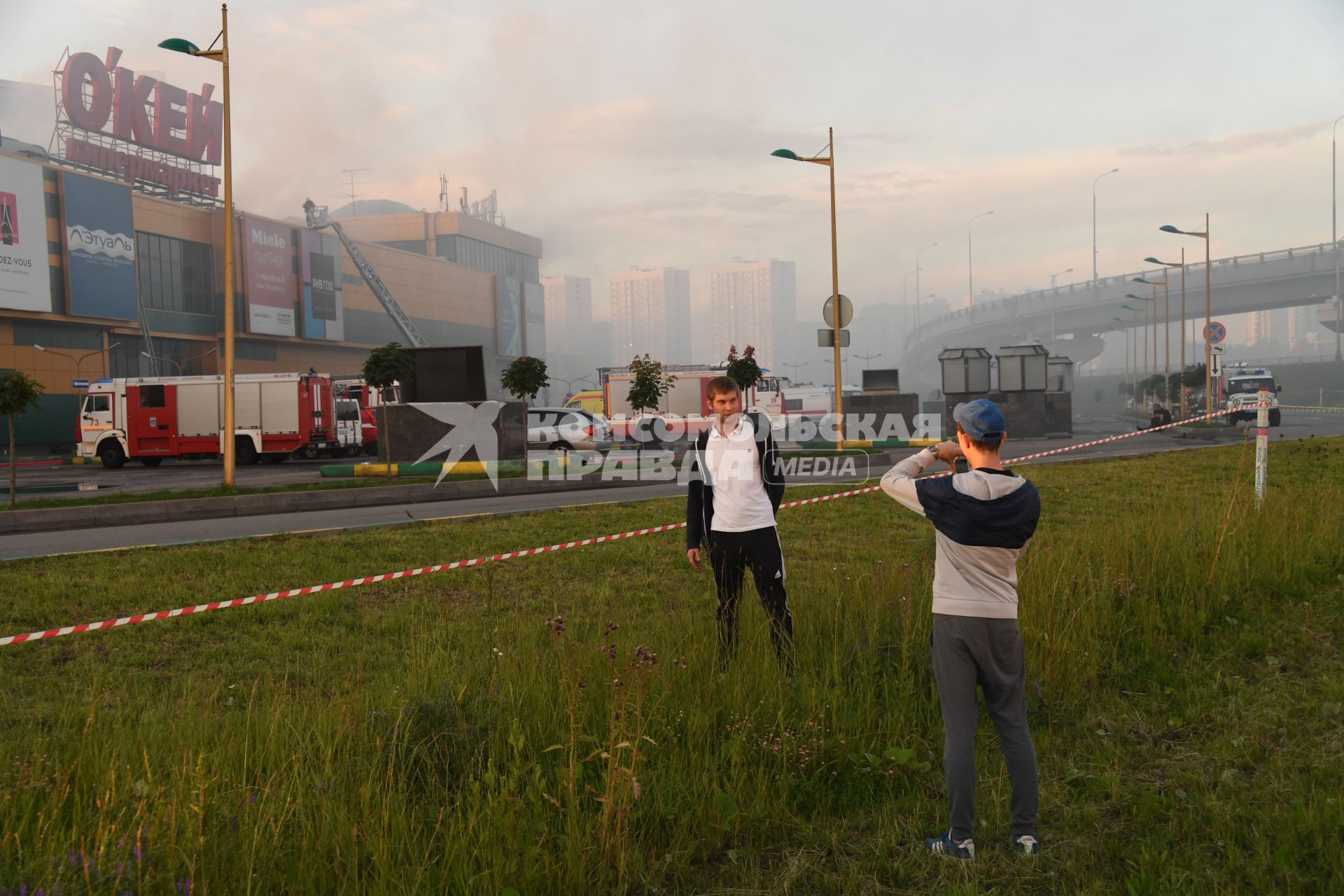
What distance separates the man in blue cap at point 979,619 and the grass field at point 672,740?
21 cm

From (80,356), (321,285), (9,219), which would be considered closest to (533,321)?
(321,285)

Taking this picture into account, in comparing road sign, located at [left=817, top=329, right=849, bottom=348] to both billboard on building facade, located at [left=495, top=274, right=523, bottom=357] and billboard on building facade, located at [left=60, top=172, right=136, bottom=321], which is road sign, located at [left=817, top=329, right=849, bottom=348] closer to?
billboard on building facade, located at [left=60, top=172, right=136, bottom=321]

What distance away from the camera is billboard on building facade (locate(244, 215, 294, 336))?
6588cm

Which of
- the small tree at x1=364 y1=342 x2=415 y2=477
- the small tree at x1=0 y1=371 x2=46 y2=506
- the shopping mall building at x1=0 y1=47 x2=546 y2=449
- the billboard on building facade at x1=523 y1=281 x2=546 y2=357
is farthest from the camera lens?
the billboard on building facade at x1=523 y1=281 x2=546 y2=357

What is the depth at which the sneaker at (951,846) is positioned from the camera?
360 cm

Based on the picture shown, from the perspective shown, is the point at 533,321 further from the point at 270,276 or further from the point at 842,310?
the point at 842,310

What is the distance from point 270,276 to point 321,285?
5195mm

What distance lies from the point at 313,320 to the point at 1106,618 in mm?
72598

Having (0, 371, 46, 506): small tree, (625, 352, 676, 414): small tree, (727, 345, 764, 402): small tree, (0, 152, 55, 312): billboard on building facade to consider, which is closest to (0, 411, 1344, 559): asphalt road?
(0, 371, 46, 506): small tree

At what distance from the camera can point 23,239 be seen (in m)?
48.6

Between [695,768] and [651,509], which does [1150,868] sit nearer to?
[695,768]

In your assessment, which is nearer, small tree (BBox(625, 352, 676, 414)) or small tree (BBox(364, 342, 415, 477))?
small tree (BBox(364, 342, 415, 477))

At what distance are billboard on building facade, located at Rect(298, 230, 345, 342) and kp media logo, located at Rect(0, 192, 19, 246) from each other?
23.1 meters

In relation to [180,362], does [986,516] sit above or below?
below
